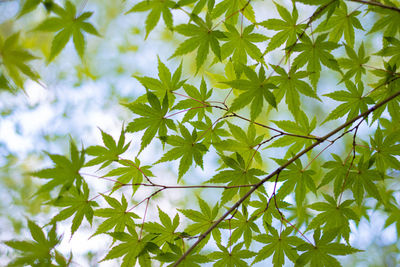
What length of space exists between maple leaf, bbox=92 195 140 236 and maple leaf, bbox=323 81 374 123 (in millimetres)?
1081

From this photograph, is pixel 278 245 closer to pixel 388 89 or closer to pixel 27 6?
pixel 388 89

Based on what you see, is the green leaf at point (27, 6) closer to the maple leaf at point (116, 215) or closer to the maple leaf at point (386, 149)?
the maple leaf at point (116, 215)

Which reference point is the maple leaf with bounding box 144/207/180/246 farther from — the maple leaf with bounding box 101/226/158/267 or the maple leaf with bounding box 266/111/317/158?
the maple leaf with bounding box 266/111/317/158

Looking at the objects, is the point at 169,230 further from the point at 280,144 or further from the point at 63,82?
the point at 63,82

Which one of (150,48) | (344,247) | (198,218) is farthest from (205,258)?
(150,48)

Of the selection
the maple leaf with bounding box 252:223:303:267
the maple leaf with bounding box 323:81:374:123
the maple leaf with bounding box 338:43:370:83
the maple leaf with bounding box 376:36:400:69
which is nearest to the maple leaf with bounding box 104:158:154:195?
the maple leaf with bounding box 252:223:303:267

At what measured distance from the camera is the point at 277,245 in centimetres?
134

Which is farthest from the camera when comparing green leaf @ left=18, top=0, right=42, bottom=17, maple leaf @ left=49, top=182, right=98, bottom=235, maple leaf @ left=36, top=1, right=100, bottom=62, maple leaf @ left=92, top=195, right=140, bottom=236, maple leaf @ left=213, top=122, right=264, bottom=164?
maple leaf @ left=213, top=122, right=264, bottom=164

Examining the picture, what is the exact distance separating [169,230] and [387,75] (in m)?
1.26

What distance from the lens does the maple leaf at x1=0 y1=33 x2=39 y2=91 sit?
1047mm

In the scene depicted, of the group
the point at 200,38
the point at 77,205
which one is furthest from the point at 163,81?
the point at 77,205

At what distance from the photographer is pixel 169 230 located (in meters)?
1.33

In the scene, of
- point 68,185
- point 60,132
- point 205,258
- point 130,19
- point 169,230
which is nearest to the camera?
point 68,185

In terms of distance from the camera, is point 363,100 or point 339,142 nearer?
point 363,100
